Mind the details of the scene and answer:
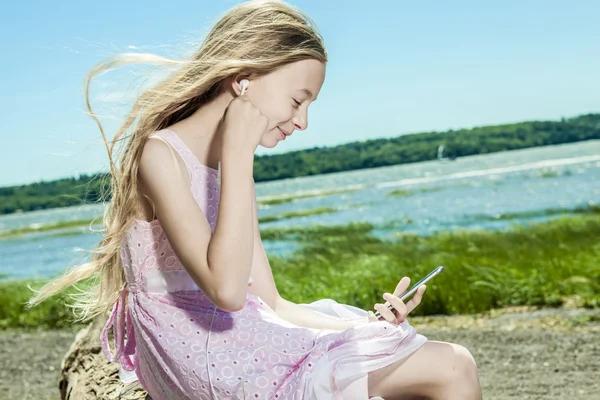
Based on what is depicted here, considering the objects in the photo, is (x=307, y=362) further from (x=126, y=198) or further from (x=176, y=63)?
(x=176, y=63)

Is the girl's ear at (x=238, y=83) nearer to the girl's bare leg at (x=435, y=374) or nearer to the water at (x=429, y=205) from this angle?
the girl's bare leg at (x=435, y=374)

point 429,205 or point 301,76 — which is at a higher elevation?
point 301,76

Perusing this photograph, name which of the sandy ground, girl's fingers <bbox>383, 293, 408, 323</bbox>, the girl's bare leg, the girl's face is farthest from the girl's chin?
the sandy ground

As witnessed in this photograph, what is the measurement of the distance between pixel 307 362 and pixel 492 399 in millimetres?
3257

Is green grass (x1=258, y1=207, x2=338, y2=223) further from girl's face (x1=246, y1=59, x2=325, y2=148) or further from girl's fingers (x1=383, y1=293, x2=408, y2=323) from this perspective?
girl's fingers (x1=383, y1=293, x2=408, y2=323)

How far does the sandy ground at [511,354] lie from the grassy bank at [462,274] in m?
0.28

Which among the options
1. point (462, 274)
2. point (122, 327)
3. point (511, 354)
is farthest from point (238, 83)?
point (462, 274)

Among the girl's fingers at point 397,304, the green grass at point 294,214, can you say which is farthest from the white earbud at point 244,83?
the green grass at point 294,214

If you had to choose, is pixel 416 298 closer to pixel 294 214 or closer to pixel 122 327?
pixel 122 327

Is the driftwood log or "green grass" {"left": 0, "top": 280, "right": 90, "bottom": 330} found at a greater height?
the driftwood log

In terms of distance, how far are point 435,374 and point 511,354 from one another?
4.19 m

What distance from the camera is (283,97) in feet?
7.62

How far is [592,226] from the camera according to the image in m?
11.9

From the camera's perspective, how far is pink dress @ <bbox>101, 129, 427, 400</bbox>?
201 cm
